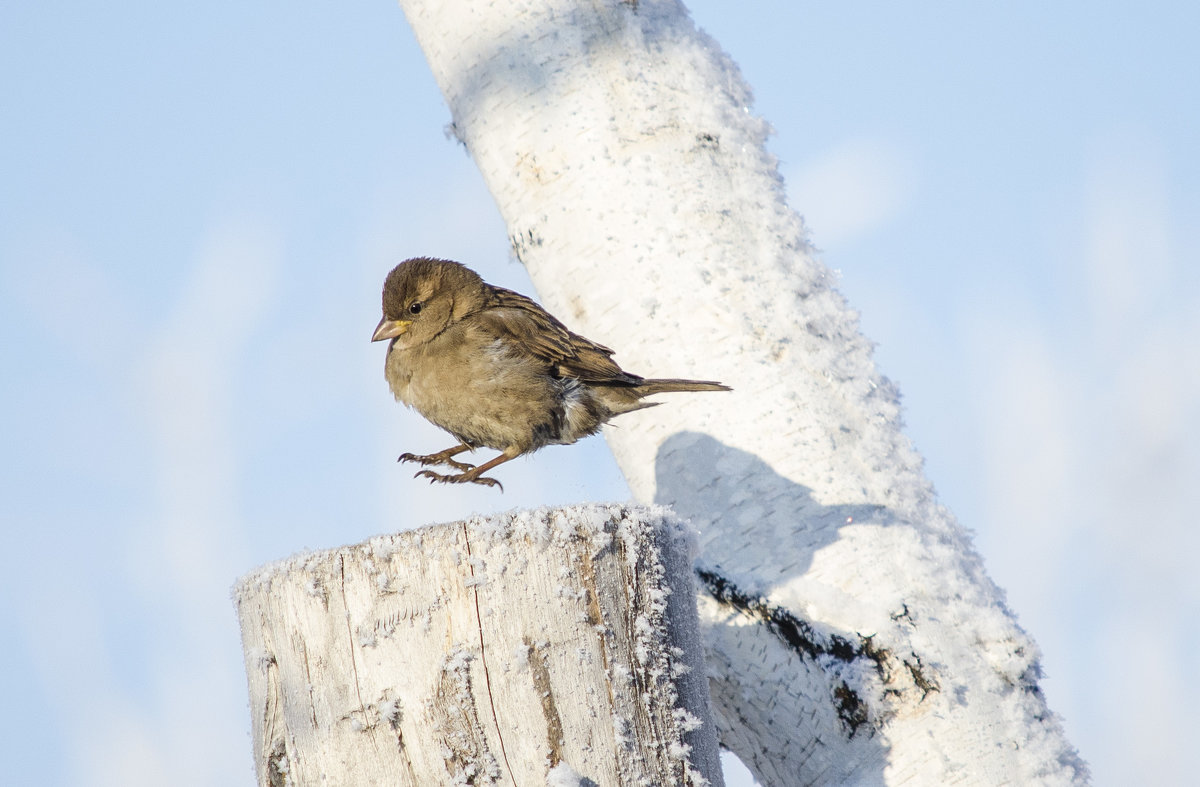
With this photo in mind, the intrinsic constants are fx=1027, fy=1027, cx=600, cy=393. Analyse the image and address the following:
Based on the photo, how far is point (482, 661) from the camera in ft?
6.45

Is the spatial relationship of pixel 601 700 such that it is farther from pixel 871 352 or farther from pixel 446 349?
pixel 446 349

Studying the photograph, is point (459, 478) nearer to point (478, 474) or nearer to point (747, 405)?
point (478, 474)

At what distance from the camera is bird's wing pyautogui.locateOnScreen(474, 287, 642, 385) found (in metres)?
3.46

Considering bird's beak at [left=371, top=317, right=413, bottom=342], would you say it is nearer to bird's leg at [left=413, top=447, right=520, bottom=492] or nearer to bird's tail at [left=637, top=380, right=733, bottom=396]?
bird's leg at [left=413, top=447, right=520, bottom=492]

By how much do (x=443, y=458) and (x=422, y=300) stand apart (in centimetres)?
62

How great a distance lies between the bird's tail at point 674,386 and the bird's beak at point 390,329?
1.06 meters

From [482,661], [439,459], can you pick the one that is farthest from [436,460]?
[482,661]

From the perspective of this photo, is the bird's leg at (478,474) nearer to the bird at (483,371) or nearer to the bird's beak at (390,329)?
the bird at (483,371)

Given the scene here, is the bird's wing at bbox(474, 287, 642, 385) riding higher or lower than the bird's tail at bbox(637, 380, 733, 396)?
higher

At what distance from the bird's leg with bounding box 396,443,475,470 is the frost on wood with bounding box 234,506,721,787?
64.1 inches

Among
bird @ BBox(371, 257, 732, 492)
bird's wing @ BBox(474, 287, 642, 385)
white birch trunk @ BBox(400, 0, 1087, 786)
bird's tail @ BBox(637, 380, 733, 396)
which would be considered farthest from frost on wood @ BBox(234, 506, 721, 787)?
bird @ BBox(371, 257, 732, 492)

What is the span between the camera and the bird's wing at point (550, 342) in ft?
11.4

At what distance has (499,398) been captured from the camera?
12.2 feet

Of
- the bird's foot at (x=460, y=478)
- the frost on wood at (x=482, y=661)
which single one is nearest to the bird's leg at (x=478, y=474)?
the bird's foot at (x=460, y=478)
